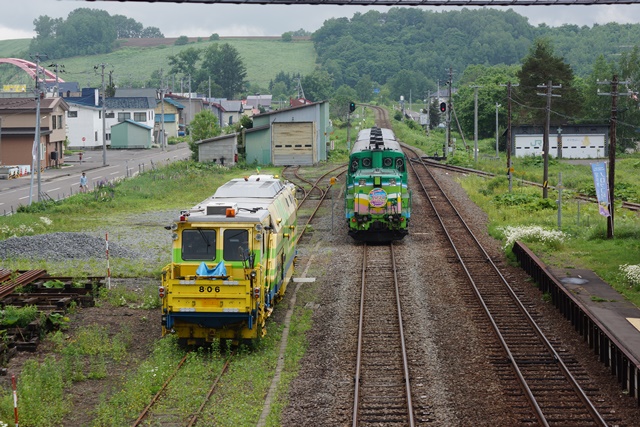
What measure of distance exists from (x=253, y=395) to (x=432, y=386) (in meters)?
3.11

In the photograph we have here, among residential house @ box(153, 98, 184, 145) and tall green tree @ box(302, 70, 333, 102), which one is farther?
tall green tree @ box(302, 70, 333, 102)

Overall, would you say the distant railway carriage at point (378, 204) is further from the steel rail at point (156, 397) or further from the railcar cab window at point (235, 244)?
the steel rail at point (156, 397)

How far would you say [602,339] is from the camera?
15961 millimetres

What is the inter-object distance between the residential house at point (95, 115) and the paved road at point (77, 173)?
3971 mm

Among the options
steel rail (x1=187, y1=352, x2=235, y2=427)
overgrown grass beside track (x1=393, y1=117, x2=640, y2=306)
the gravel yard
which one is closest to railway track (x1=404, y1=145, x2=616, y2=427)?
the gravel yard

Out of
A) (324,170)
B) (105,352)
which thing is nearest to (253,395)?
(105,352)

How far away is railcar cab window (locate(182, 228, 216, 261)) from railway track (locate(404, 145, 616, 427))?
5939 mm

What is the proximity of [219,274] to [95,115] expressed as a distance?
251 feet

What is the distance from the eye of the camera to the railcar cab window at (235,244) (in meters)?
16.4

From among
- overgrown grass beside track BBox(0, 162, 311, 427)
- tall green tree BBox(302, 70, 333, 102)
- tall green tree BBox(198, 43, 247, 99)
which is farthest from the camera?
tall green tree BBox(198, 43, 247, 99)

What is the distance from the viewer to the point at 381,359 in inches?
632

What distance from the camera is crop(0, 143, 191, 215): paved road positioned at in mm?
45812

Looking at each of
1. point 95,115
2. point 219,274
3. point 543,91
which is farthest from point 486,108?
point 219,274

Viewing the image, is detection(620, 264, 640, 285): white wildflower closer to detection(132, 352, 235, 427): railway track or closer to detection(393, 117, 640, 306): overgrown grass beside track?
detection(393, 117, 640, 306): overgrown grass beside track
